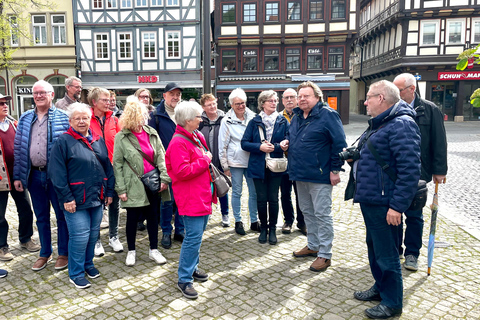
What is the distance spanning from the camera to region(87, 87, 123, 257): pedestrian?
505 centimetres

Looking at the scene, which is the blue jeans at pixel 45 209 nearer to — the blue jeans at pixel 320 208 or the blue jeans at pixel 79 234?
the blue jeans at pixel 79 234

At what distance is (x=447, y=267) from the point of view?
4.46 m

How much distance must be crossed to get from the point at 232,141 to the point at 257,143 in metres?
0.59

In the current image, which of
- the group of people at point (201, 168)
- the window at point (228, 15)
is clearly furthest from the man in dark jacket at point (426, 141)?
the window at point (228, 15)

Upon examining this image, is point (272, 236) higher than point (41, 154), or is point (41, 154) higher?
point (41, 154)

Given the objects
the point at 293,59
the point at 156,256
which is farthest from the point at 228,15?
the point at 156,256

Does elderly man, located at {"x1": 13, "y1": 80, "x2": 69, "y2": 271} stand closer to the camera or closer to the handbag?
the handbag

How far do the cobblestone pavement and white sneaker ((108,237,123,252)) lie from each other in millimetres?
75

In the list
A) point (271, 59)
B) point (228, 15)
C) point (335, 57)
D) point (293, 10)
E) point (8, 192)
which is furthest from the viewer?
point (271, 59)

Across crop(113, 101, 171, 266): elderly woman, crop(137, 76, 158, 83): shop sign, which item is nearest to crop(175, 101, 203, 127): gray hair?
crop(113, 101, 171, 266): elderly woman

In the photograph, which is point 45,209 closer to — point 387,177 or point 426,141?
point 387,177

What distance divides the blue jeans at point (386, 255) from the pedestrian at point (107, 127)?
3137 millimetres

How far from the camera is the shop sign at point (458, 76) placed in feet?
93.7

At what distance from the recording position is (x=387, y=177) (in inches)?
131
